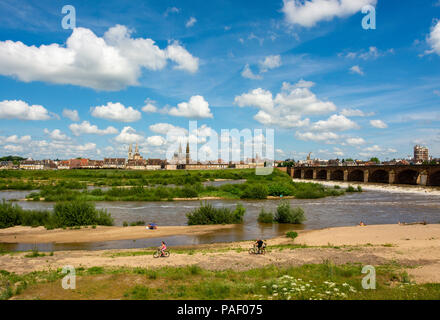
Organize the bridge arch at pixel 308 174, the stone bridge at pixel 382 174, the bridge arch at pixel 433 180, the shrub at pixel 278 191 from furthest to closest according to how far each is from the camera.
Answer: the bridge arch at pixel 308 174, the stone bridge at pixel 382 174, the bridge arch at pixel 433 180, the shrub at pixel 278 191

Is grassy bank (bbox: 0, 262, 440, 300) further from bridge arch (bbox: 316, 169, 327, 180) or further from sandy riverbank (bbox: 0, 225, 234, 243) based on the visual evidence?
bridge arch (bbox: 316, 169, 327, 180)

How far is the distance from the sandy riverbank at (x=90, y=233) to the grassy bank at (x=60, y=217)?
1008 millimetres

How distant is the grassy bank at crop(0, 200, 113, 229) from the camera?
Answer: 2741 cm

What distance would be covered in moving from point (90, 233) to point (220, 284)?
1825 cm

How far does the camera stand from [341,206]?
4328cm

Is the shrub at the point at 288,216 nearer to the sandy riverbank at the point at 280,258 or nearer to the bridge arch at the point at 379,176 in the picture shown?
the sandy riverbank at the point at 280,258

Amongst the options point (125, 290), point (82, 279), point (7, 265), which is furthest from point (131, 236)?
point (125, 290)

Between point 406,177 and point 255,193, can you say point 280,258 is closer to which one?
point 255,193

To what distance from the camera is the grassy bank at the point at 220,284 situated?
973 cm

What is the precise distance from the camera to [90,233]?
82.5 feet

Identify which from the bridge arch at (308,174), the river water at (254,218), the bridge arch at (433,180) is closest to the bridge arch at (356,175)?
the bridge arch at (308,174)

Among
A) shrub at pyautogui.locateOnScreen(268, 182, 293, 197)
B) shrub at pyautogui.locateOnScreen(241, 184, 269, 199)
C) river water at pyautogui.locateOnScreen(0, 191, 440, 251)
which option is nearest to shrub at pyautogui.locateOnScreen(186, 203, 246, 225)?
river water at pyautogui.locateOnScreen(0, 191, 440, 251)

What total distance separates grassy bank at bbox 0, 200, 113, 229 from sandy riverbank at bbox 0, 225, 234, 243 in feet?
3.31
